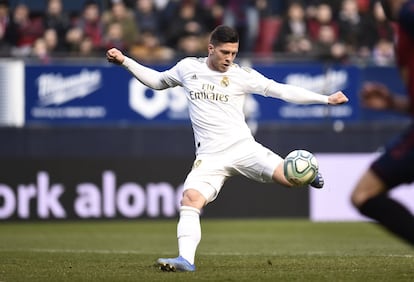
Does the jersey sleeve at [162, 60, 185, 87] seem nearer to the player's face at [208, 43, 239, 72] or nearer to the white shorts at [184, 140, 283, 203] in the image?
the player's face at [208, 43, 239, 72]

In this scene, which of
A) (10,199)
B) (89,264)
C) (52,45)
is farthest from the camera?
(52,45)

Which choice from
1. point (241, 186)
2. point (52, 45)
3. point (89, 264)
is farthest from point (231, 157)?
point (52, 45)

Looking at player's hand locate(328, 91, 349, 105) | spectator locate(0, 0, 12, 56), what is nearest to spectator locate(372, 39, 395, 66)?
spectator locate(0, 0, 12, 56)

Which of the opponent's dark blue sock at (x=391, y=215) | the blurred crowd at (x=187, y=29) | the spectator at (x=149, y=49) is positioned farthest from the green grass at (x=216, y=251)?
the blurred crowd at (x=187, y=29)

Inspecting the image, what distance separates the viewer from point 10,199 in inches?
727

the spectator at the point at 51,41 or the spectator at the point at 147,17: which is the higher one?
the spectator at the point at 147,17

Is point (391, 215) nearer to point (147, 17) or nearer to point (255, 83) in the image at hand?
point (255, 83)

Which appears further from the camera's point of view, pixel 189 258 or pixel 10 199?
pixel 10 199

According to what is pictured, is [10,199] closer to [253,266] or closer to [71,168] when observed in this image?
[71,168]

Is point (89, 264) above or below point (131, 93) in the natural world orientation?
below

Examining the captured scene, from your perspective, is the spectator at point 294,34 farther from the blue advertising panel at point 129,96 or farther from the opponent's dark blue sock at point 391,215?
the opponent's dark blue sock at point 391,215

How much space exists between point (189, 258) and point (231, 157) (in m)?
1.09

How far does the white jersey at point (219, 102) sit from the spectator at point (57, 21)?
1028 centimetres

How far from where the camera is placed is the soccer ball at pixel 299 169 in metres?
10.3
